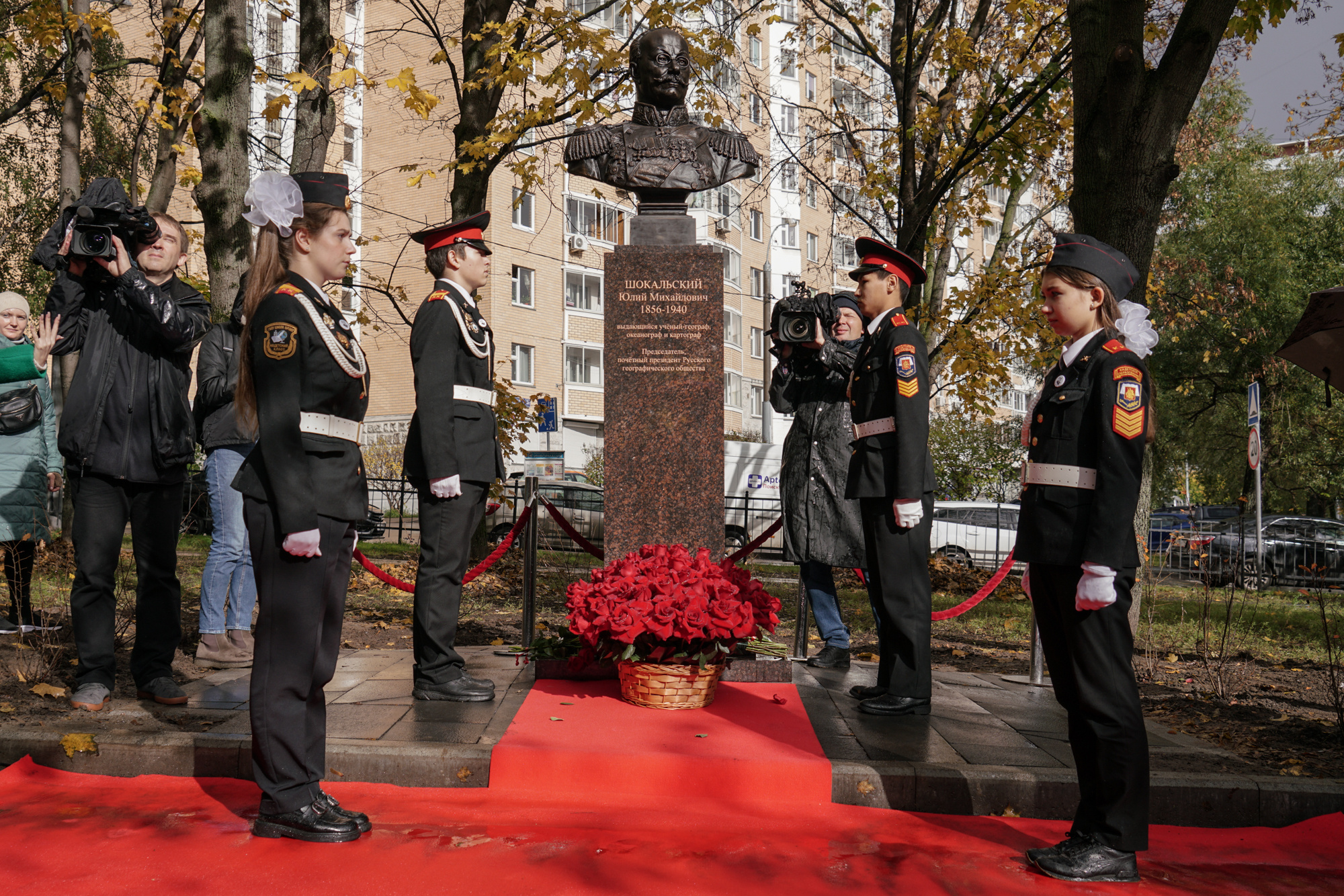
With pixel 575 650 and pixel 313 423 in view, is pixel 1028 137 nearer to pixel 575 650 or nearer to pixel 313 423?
pixel 575 650

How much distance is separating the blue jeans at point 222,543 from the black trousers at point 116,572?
68 centimetres

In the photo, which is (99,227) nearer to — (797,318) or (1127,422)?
(797,318)

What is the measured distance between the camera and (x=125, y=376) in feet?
16.8

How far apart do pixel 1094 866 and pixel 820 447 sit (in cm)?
340

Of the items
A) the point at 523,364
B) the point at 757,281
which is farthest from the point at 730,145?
the point at 757,281

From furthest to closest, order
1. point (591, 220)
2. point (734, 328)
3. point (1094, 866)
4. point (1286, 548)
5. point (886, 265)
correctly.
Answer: point (734, 328), point (591, 220), point (1286, 548), point (886, 265), point (1094, 866)

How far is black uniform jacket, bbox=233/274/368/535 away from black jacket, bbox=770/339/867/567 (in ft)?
10.6

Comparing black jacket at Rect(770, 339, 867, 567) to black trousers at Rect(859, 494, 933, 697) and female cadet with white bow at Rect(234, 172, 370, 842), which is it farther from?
female cadet with white bow at Rect(234, 172, 370, 842)

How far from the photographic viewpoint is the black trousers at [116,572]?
4949 mm

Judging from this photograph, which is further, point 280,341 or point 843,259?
point 843,259

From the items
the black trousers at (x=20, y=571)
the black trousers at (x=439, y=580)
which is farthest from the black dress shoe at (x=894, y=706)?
the black trousers at (x=20, y=571)

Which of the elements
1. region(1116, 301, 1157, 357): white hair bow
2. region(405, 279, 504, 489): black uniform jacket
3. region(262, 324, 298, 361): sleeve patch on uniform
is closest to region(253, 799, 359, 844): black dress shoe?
region(262, 324, 298, 361): sleeve patch on uniform

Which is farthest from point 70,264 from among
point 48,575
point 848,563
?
point 48,575

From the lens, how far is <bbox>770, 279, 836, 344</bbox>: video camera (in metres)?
6.40
